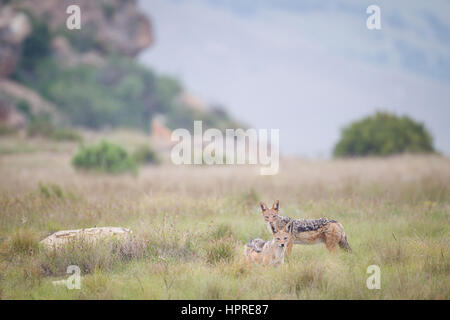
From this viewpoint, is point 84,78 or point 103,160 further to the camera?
point 84,78

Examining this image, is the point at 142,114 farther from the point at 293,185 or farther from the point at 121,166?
the point at 293,185

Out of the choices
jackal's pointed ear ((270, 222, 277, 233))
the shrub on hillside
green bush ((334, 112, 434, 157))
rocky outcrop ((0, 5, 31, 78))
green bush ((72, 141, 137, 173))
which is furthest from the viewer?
rocky outcrop ((0, 5, 31, 78))

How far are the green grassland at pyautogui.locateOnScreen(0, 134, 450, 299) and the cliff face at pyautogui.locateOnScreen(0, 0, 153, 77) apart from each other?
41669mm

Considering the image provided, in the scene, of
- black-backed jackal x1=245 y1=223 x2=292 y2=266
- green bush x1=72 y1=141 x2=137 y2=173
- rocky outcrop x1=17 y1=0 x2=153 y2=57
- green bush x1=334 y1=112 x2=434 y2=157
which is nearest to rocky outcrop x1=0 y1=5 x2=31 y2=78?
rocky outcrop x1=17 y1=0 x2=153 y2=57

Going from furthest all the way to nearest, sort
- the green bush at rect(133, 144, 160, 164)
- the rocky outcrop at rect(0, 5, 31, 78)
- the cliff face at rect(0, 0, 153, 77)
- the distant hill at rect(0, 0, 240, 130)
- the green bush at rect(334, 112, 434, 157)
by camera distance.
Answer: the cliff face at rect(0, 0, 153, 77)
the distant hill at rect(0, 0, 240, 130)
the rocky outcrop at rect(0, 5, 31, 78)
the green bush at rect(133, 144, 160, 164)
the green bush at rect(334, 112, 434, 157)

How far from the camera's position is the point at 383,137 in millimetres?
25391

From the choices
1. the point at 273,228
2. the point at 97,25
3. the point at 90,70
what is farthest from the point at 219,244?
the point at 97,25

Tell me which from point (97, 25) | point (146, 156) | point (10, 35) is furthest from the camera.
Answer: point (97, 25)

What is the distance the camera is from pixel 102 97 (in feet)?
175

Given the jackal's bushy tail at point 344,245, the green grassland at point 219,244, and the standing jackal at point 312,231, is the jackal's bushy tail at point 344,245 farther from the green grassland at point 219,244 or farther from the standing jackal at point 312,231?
the green grassland at point 219,244

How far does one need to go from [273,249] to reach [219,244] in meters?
0.94

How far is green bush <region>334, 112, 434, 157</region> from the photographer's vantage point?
83.2 ft

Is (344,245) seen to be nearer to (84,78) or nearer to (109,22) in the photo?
(84,78)

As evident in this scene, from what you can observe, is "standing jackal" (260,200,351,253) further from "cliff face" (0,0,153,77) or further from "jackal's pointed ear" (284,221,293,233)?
"cliff face" (0,0,153,77)
